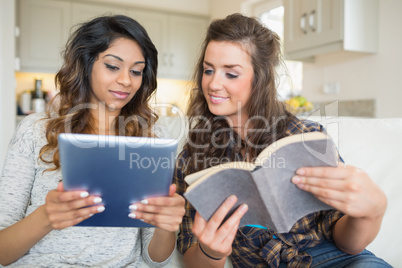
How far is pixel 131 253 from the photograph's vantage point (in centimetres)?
122

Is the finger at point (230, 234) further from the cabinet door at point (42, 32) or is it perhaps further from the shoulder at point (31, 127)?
the cabinet door at point (42, 32)

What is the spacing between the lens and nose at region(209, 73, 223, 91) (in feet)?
4.02

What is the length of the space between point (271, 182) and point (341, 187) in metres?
0.17

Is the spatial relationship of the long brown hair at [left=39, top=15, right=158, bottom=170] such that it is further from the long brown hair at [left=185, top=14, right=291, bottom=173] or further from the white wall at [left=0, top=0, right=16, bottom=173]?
the white wall at [left=0, top=0, right=16, bottom=173]

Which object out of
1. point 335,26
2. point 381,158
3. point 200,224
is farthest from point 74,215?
point 335,26

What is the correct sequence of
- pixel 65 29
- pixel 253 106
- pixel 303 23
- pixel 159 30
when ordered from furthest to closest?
pixel 159 30, pixel 65 29, pixel 303 23, pixel 253 106

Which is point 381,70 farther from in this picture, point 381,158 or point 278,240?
point 278,240

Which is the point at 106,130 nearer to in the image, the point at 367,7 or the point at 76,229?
the point at 76,229

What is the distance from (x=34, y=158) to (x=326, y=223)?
→ 3.25 feet

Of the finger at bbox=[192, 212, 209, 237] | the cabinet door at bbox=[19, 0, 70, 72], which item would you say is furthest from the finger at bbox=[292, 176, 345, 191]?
the cabinet door at bbox=[19, 0, 70, 72]

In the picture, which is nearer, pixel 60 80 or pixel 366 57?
pixel 60 80

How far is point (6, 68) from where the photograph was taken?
10.4 feet

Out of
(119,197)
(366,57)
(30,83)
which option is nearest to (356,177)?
(119,197)

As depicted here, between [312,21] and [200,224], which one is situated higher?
[312,21]
